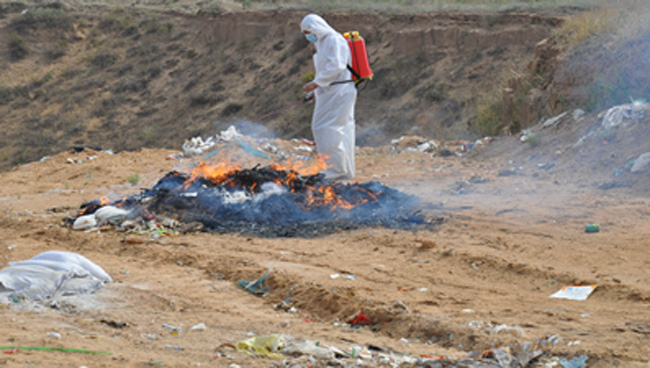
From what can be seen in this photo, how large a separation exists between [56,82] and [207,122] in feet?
31.0

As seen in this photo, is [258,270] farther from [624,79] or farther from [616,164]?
[624,79]

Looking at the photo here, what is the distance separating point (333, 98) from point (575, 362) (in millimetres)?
6058

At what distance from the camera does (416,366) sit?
10.9 ft

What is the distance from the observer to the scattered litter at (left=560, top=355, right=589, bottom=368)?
3.22m

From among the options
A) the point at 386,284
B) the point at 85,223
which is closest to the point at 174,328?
the point at 386,284

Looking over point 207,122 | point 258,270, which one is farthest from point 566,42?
point 207,122

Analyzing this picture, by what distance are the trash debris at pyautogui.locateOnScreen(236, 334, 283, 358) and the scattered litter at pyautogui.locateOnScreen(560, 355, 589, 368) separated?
1478 millimetres

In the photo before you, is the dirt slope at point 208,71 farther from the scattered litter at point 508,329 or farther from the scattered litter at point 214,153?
the scattered litter at point 508,329

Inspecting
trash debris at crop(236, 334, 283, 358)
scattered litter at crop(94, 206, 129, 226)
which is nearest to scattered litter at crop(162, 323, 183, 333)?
trash debris at crop(236, 334, 283, 358)

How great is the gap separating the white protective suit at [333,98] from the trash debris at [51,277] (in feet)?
14.2

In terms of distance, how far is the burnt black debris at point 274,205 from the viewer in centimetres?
757

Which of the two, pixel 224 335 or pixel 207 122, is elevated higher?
pixel 224 335

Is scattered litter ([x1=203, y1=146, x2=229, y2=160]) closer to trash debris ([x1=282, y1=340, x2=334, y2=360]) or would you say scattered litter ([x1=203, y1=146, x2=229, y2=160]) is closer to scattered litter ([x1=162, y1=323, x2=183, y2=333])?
scattered litter ([x1=162, y1=323, x2=183, y2=333])

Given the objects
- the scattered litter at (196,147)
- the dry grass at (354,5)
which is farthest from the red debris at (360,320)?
the dry grass at (354,5)
